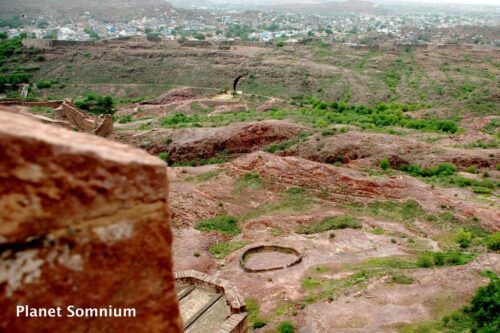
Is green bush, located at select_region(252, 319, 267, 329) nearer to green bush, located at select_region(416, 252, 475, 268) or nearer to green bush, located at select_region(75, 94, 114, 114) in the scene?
green bush, located at select_region(416, 252, 475, 268)

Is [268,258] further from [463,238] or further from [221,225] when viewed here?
[463,238]

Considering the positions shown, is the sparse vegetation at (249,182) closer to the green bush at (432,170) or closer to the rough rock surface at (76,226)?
the green bush at (432,170)

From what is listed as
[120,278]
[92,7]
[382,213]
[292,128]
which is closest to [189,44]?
[292,128]

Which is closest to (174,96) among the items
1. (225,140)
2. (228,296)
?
(225,140)

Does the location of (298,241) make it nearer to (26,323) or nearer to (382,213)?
(382,213)

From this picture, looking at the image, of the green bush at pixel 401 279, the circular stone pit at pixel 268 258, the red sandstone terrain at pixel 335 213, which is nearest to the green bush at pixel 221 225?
the red sandstone terrain at pixel 335 213

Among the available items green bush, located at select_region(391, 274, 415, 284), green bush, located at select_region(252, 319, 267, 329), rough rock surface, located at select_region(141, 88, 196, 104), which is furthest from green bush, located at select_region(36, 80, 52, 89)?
green bush, located at select_region(391, 274, 415, 284)
